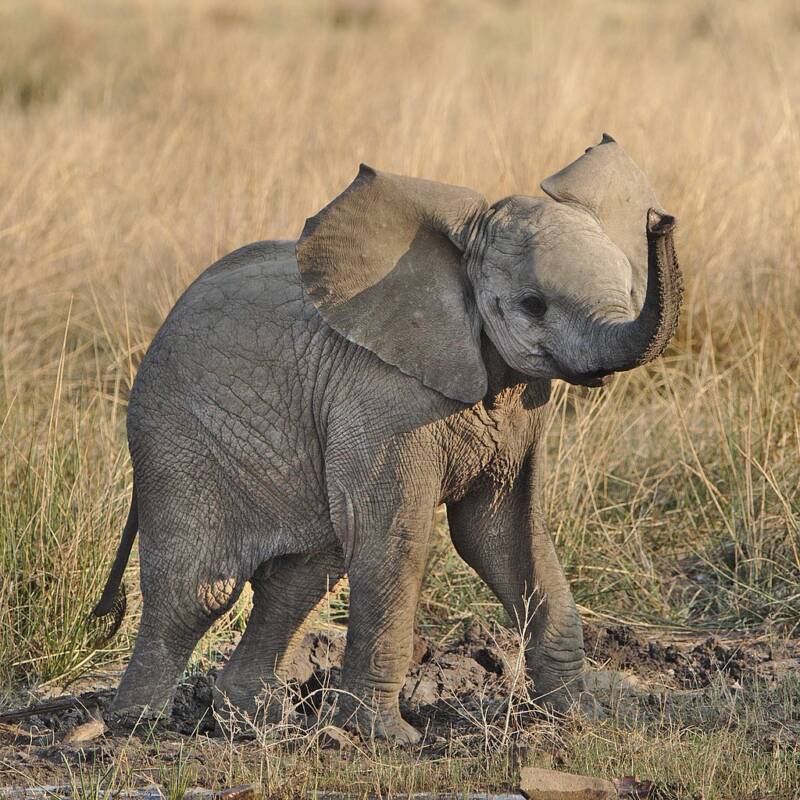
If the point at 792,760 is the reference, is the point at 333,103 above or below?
above

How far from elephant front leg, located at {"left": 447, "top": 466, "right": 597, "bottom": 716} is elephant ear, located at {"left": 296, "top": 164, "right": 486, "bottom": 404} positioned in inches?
22.1

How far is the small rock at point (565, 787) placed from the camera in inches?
153

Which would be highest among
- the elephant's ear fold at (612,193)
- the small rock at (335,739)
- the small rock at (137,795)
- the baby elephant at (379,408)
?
the elephant's ear fold at (612,193)

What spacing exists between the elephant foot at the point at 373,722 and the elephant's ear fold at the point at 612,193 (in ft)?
4.78

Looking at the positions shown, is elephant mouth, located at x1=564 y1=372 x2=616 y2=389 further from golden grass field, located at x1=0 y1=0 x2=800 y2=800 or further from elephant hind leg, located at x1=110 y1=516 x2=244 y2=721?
elephant hind leg, located at x1=110 y1=516 x2=244 y2=721

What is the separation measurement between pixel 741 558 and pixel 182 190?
4768 millimetres

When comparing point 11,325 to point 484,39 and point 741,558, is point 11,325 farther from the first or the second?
point 484,39

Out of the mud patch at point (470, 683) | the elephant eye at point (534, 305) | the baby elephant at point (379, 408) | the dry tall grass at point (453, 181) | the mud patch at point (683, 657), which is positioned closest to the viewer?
the elephant eye at point (534, 305)

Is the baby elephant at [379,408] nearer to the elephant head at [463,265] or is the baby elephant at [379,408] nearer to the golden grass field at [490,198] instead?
the elephant head at [463,265]

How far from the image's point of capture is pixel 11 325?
7664 millimetres

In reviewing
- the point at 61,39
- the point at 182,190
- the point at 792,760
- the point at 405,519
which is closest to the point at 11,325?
the point at 182,190

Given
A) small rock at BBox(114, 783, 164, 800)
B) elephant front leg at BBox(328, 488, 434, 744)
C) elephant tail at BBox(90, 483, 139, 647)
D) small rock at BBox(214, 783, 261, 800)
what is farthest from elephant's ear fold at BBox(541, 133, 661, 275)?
small rock at BBox(114, 783, 164, 800)

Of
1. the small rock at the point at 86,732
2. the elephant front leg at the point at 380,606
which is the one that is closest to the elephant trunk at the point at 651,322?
the elephant front leg at the point at 380,606

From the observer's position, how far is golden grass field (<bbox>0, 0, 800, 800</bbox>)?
5.28 m
